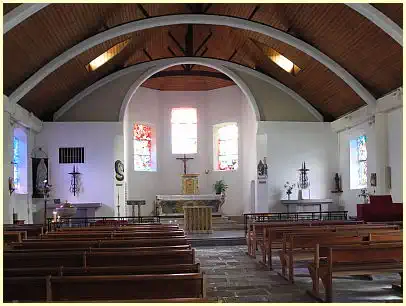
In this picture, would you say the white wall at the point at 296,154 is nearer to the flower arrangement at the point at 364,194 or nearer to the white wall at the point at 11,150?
the flower arrangement at the point at 364,194

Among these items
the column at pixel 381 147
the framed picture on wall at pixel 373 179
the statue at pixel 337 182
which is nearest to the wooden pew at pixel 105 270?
the column at pixel 381 147

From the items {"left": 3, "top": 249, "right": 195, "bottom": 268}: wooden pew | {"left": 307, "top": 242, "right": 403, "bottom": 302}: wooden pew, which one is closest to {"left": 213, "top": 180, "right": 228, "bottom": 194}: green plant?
{"left": 307, "top": 242, "right": 403, "bottom": 302}: wooden pew

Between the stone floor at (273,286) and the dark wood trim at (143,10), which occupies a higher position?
the dark wood trim at (143,10)

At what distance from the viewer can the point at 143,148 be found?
63.6 feet

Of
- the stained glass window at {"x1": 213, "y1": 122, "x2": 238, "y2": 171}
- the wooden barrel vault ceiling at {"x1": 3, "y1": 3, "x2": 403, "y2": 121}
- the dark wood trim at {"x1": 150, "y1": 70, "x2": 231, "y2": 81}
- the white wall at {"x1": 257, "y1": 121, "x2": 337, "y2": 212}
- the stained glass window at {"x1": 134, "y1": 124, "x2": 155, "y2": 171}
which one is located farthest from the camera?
the stained glass window at {"x1": 213, "y1": 122, "x2": 238, "y2": 171}

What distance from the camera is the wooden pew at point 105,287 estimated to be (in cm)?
332

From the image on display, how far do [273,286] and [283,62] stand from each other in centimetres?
1057

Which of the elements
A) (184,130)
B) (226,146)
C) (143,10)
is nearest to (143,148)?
(184,130)

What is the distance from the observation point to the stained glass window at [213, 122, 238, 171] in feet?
64.4

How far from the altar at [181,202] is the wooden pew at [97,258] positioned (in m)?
12.9

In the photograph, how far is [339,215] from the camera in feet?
53.0

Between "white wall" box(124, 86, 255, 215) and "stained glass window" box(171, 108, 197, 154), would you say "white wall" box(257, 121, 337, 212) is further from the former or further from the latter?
"stained glass window" box(171, 108, 197, 154)

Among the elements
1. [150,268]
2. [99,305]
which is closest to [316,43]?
[150,268]

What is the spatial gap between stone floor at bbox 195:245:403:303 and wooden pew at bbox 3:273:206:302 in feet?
4.98
